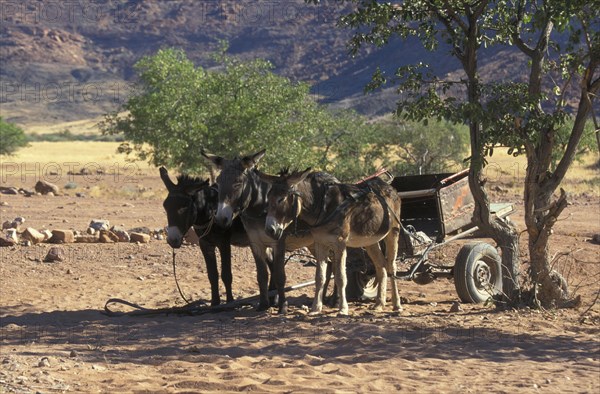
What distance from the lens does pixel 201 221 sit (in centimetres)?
1177

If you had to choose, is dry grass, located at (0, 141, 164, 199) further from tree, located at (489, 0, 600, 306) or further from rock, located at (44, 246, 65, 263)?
tree, located at (489, 0, 600, 306)

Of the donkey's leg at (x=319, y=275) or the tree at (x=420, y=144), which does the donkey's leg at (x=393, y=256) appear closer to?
the donkey's leg at (x=319, y=275)

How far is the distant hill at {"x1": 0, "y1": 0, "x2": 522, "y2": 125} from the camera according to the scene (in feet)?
342

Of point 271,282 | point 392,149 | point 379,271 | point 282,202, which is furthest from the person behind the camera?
point 392,149

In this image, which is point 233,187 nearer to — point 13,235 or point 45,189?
point 13,235

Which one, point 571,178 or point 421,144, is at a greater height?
point 421,144

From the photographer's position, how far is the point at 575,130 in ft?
35.9

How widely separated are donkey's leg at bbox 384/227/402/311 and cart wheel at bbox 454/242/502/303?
90 centimetres

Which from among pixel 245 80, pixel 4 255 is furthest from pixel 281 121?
pixel 4 255

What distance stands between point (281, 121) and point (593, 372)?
57.6ft

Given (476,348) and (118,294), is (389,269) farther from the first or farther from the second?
(118,294)

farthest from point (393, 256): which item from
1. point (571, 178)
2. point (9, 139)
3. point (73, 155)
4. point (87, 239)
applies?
point (73, 155)

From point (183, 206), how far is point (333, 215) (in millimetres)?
1864

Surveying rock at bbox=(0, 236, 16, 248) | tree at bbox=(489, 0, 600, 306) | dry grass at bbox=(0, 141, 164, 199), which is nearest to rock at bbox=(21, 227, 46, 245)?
rock at bbox=(0, 236, 16, 248)
